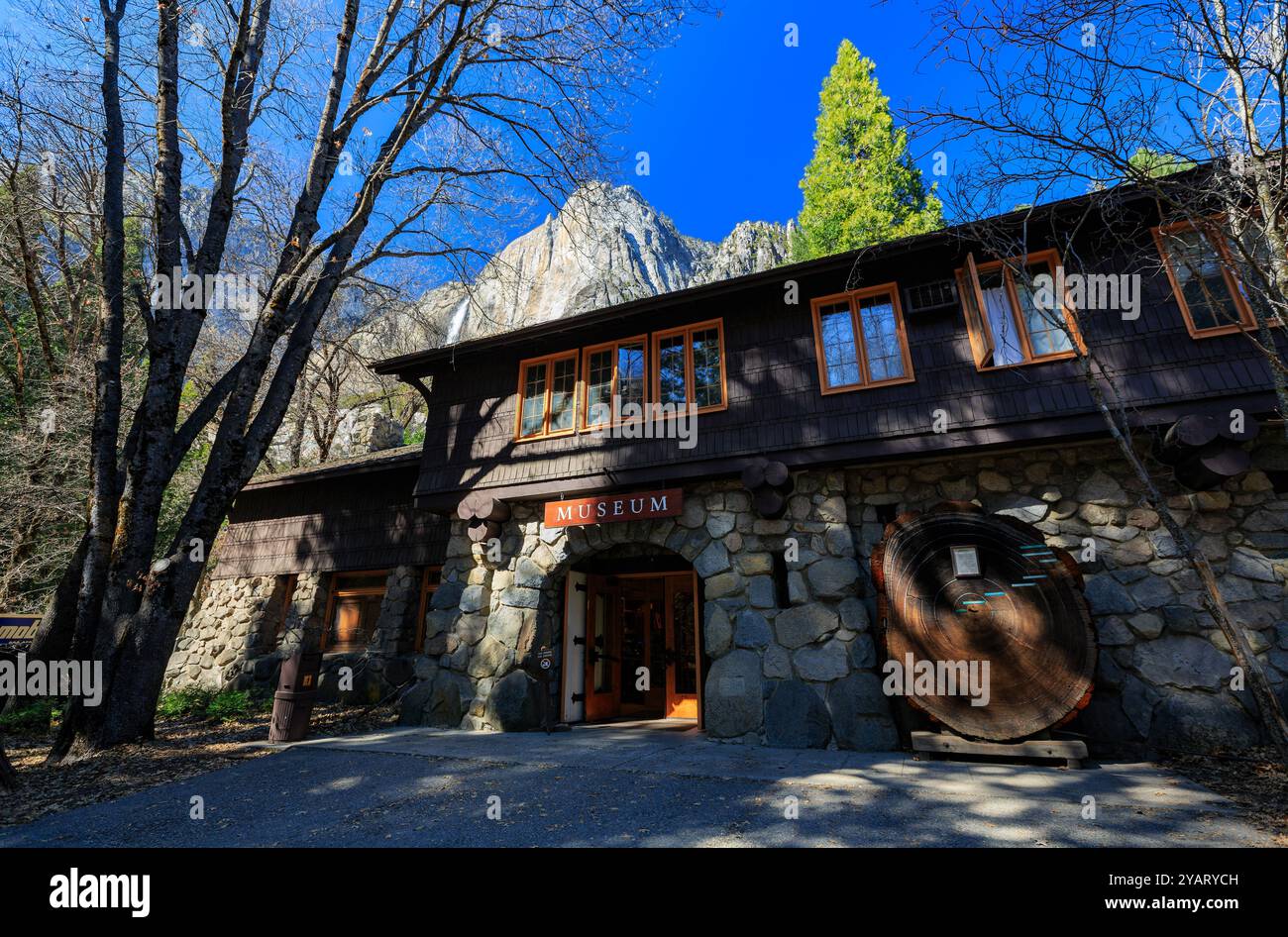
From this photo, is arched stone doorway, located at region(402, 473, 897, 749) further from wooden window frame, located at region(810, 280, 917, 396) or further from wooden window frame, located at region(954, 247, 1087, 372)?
wooden window frame, located at region(954, 247, 1087, 372)

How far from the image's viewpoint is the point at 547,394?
9414mm

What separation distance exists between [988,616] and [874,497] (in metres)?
2.10

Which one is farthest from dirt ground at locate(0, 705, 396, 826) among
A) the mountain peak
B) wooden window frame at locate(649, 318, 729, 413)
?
the mountain peak

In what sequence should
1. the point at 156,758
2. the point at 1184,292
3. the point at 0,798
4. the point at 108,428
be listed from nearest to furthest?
the point at 0,798 < the point at 156,758 < the point at 1184,292 < the point at 108,428

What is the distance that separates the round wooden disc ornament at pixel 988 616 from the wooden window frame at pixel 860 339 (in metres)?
1.89

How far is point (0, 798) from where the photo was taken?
504 cm

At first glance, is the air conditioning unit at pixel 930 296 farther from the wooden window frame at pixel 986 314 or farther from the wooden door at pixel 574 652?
the wooden door at pixel 574 652

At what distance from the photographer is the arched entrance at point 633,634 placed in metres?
9.62

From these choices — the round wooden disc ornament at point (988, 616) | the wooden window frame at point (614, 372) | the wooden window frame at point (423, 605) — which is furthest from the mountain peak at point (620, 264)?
the round wooden disc ornament at point (988, 616)

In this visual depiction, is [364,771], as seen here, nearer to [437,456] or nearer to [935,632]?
[437,456]

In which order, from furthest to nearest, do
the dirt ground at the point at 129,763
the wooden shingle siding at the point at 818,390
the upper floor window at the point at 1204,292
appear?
the wooden shingle siding at the point at 818,390 → the upper floor window at the point at 1204,292 → the dirt ground at the point at 129,763
